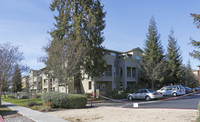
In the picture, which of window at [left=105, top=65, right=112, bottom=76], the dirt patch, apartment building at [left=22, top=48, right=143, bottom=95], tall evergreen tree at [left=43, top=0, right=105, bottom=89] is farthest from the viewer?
window at [left=105, top=65, right=112, bottom=76]

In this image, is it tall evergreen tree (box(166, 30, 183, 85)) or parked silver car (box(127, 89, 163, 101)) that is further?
tall evergreen tree (box(166, 30, 183, 85))

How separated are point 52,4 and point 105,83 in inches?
685

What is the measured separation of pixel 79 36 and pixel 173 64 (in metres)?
26.5

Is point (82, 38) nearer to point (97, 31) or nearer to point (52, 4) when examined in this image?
point (97, 31)

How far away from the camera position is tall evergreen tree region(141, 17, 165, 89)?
35969 mm

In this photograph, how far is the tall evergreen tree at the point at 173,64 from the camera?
42216mm

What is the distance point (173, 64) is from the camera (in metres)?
42.9

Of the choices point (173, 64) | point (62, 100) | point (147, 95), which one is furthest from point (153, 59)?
point (62, 100)

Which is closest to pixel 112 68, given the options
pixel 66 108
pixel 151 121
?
pixel 66 108

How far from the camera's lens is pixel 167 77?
40594 mm

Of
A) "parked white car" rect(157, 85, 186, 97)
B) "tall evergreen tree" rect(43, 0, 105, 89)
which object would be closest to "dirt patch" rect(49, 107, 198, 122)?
"tall evergreen tree" rect(43, 0, 105, 89)

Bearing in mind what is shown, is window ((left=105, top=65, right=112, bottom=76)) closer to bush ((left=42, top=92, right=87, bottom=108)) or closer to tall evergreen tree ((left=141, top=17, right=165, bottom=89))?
tall evergreen tree ((left=141, top=17, right=165, bottom=89))

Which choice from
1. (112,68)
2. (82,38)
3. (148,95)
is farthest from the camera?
(112,68)

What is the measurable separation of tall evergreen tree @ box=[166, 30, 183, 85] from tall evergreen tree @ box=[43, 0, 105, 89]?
21.2m
